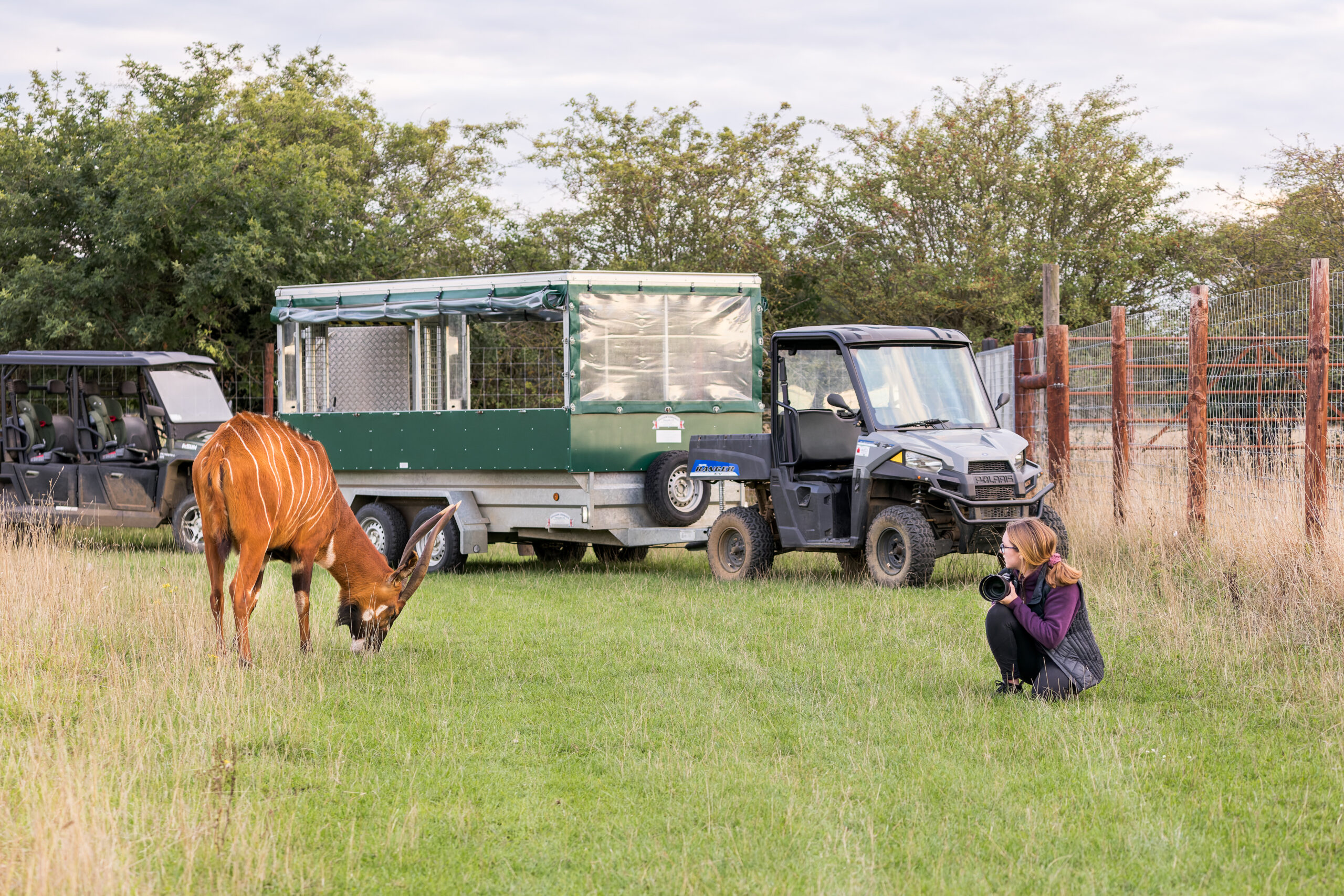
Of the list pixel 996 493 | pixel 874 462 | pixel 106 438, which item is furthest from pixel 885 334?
pixel 106 438

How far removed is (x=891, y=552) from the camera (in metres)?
12.8

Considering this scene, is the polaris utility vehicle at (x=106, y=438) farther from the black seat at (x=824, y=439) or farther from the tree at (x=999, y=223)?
the tree at (x=999, y=223)

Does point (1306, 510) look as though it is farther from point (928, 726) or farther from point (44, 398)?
point (44, 398)

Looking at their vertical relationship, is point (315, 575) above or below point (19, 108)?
below

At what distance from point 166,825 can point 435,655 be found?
427cm

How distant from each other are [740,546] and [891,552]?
6.59ft

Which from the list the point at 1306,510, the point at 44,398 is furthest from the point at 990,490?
the point at 44,398

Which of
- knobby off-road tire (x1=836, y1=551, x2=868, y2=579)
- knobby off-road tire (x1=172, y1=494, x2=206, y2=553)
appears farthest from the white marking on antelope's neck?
knobby off-road tire (x1=172, y1=494, x2=206, y2=553)

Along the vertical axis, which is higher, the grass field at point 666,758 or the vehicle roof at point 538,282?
the vehicle roof at point 538,282

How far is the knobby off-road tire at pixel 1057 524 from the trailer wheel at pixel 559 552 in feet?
20.0

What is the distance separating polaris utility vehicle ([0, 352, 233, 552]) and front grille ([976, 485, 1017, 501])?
1001 cm

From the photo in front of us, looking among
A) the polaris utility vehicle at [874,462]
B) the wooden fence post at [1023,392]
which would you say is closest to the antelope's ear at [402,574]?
the polaris utility vehicle at [874,462]

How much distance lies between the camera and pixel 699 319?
1565 centimetres

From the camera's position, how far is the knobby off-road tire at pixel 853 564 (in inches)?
561
